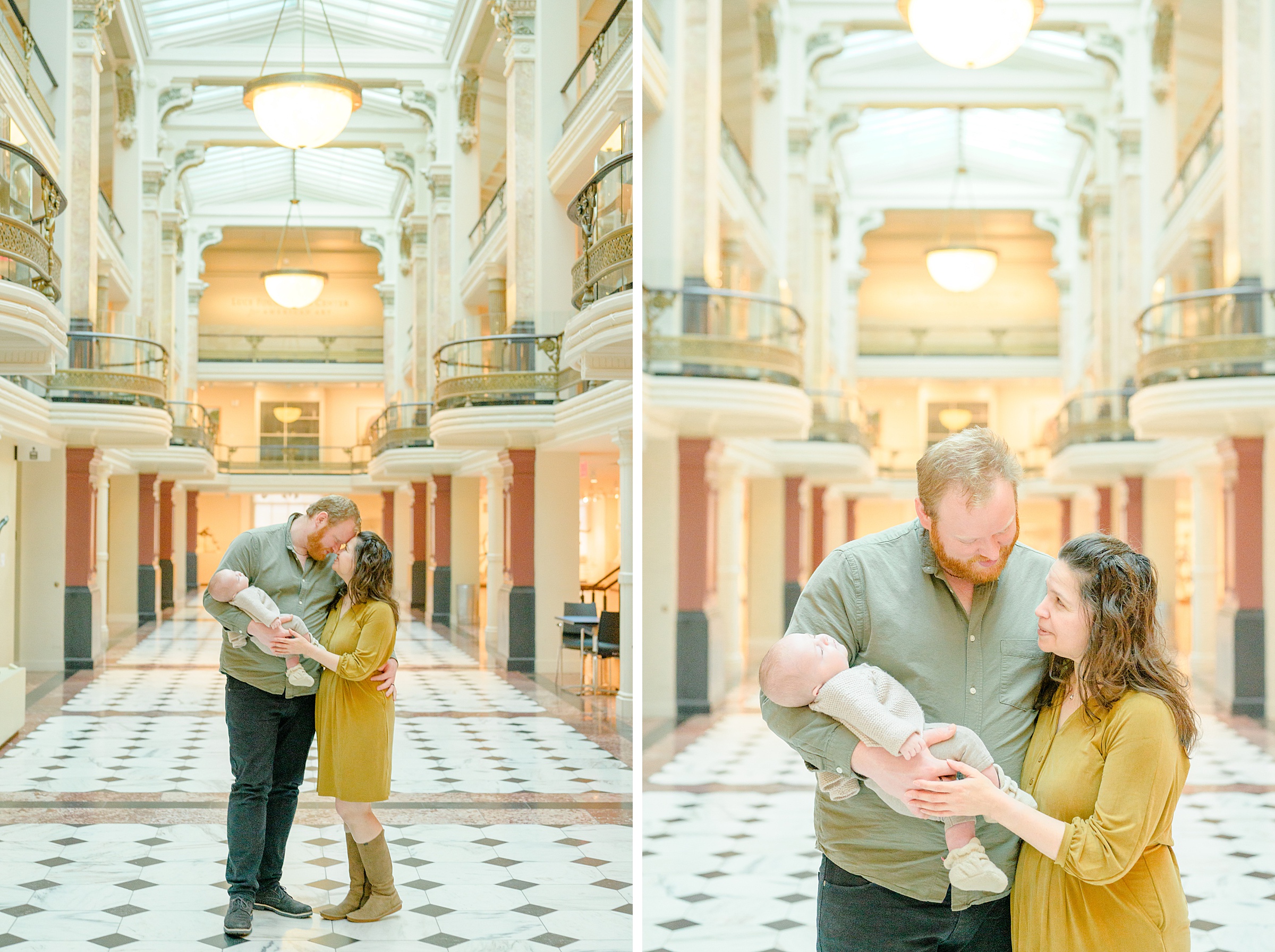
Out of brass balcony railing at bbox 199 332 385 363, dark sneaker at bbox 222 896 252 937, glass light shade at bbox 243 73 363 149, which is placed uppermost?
glass light shade at bbox 243 73 363 149

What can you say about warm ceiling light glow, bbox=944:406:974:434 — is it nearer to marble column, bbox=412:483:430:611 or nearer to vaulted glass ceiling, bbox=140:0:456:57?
marble column, bbox=412:483:430:611

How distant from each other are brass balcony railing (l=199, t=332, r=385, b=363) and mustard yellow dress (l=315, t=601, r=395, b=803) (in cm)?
136

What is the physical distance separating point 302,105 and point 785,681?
3.72m

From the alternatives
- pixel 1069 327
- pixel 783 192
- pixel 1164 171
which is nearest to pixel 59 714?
pixel 783 192

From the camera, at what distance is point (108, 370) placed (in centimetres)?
449

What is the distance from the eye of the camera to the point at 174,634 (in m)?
4.15

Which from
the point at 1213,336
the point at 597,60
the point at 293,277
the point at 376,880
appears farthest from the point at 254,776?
the point at 1213,336

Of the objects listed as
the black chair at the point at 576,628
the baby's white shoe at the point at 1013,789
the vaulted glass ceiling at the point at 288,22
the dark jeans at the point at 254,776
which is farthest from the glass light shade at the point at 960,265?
the baby's white shoe at the point at 1013,789

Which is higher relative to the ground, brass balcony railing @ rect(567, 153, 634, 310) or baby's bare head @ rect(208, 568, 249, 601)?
brass balcony railing @ rect(567, 153, 634, 310)

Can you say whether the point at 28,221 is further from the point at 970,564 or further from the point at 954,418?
the point at 954,418

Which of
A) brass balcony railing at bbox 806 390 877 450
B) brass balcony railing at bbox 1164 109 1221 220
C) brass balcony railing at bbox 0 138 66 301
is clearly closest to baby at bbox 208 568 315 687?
brass balcony railing at bbox 0 138 66 301

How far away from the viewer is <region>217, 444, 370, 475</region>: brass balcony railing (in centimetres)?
477

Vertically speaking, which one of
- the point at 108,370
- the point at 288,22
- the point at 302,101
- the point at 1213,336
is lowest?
the point at 108,370

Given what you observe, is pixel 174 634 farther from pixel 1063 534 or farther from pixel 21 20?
pixel 1063 534
